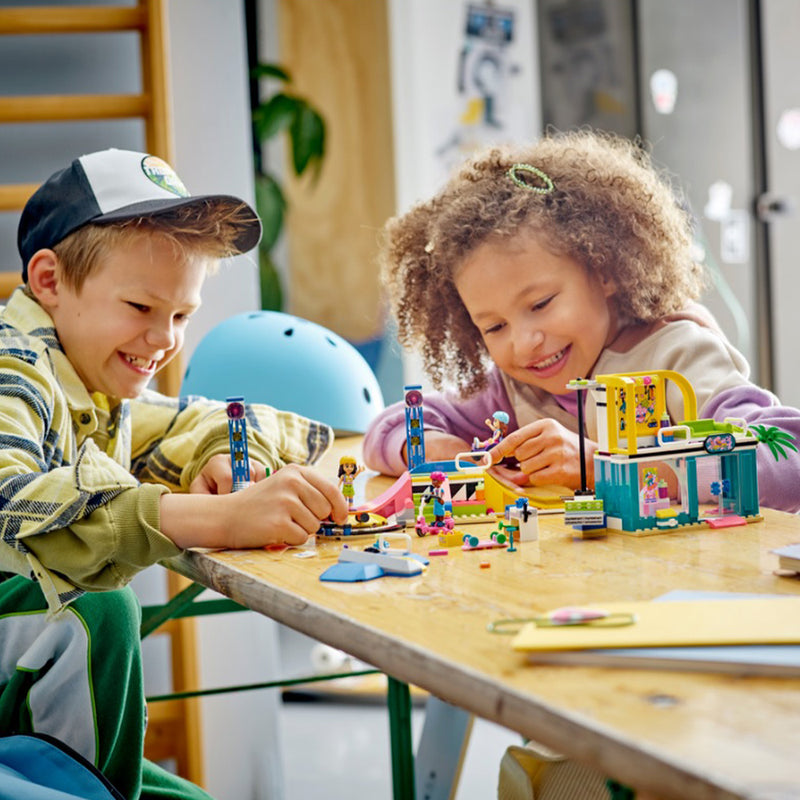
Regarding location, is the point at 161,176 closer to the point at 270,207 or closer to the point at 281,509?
the point at 281,509

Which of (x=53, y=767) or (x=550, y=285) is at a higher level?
(x=550, y=285)

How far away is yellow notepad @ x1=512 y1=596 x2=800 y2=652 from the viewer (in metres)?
0.63

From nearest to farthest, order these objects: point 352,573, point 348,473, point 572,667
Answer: point 572,667
point 352,573
point 348,473

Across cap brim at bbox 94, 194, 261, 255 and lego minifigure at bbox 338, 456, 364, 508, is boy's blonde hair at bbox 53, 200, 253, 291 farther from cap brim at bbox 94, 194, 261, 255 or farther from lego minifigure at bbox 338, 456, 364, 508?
lego minifigure at bbox 338, 456, 364, 508

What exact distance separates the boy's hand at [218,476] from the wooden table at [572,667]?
0.16m

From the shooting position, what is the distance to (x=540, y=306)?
1.36m

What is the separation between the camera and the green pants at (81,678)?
3.58 ft

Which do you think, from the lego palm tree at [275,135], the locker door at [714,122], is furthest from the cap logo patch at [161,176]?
the locker door at [714,122]

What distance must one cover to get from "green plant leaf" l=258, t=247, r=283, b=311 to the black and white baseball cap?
95.8 inches

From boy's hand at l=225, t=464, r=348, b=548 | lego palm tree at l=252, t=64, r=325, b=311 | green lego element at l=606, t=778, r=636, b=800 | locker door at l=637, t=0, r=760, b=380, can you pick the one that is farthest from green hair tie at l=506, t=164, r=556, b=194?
locker door at l=637, t=0, r=760, b=380

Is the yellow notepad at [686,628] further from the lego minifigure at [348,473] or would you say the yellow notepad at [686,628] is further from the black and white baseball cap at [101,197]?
the black and white baseball cap at [101,197]

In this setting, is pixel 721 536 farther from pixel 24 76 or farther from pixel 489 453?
pixel 24 76

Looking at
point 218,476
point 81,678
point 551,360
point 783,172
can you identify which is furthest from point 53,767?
point 783,172

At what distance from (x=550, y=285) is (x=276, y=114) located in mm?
2522
